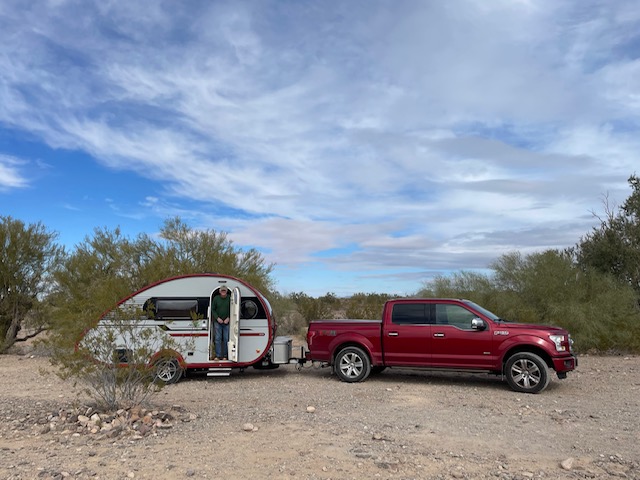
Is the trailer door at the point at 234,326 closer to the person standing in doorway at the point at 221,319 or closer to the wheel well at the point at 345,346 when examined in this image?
the person standing in doorway at the point at 221,319

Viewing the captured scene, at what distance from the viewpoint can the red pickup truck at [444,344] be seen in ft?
33.2

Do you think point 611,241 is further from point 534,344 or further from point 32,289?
point 32,289

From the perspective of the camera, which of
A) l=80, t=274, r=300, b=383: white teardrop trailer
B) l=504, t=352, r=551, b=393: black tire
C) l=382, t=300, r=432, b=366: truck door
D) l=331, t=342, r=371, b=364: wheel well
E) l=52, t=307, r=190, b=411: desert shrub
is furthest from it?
l=80, t=274, r=300, b=383: white teardrop trailer

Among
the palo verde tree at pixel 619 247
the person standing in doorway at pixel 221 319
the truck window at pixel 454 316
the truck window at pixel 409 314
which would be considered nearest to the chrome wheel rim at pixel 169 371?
the person standing in doorway at pixel 221 319

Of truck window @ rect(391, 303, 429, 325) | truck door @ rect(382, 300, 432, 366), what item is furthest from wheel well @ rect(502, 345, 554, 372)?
truck window @ rect(391, 303, 429, 325)

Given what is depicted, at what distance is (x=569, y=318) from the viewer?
15688 mm

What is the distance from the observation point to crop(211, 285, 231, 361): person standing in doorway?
11.7 meters

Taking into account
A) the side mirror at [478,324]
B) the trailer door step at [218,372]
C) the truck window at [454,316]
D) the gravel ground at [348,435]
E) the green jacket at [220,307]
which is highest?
the green jacket at [220,307]

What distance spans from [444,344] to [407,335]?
77cm

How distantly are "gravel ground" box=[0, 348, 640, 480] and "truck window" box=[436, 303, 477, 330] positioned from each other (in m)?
1.27

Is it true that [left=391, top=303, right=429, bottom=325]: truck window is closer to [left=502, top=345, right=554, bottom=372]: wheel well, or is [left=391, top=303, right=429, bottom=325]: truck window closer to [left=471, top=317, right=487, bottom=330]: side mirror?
[left=471, top=317, right=487, bottom=330]: side mirror

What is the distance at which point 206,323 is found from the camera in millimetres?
11789

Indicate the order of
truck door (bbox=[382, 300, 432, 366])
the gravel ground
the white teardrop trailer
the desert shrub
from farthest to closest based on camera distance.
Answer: the white teardrop trailer
truck door (bbox=[382, 300, 432, 366])
the desert shrub
the gravel ground

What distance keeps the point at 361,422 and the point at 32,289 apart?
14.6 metres
